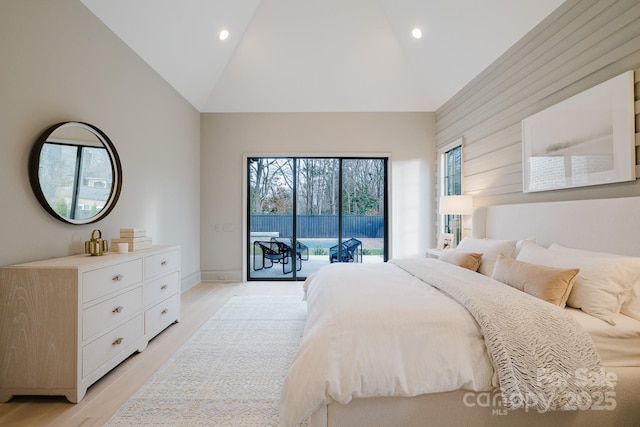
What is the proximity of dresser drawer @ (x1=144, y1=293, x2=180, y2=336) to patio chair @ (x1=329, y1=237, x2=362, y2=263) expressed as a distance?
264 cm

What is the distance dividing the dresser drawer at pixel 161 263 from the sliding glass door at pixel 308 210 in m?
2.02

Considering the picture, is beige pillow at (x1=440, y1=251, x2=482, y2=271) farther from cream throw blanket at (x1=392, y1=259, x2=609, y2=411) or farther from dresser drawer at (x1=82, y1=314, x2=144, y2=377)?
dresser drawer at (x1=82, y1=314, x2=144, y2=377)

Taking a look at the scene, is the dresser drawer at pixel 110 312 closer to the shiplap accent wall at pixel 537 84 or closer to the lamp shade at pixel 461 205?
the lamp shade at pixel 461 205

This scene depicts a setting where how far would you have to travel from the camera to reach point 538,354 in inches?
52.3

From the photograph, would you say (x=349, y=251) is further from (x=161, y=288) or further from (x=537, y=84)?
(x=537, y=84)

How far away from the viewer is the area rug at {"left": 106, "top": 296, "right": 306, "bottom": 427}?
1668 millimetres

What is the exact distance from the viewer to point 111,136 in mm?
2805

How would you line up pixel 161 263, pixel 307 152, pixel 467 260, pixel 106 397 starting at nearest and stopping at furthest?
pixel 106 397, pixel 467 260, pixel 161 263, pixel 307 152

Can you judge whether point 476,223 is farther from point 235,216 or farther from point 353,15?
point 235,216

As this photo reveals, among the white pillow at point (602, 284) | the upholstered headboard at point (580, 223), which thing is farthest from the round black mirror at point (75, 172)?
the upholstered headboard at point (580, 223)

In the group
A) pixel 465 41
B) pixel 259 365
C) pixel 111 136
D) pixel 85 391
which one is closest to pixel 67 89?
pixel 111 136

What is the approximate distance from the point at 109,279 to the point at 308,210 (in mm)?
3275

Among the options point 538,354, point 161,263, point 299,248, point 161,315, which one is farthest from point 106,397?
point 299,248

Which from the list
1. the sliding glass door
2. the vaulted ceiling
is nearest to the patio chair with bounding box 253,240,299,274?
the sliding glass door
